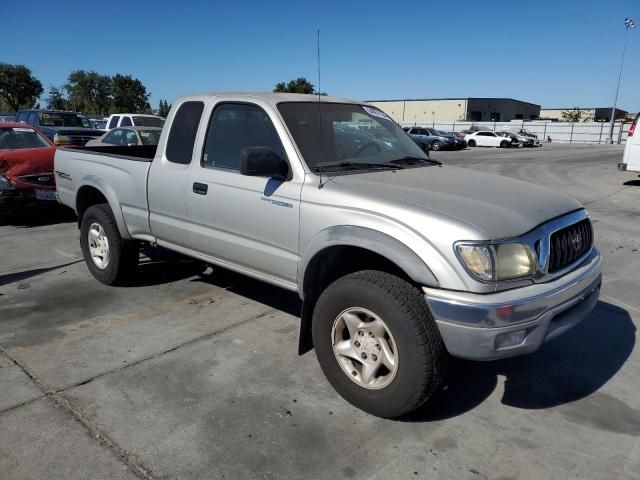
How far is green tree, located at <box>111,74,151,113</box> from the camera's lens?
66.2 meters

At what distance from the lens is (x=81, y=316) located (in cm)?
448

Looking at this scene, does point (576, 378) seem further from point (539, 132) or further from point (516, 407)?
point (539, 132)

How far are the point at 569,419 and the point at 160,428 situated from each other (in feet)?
7.79

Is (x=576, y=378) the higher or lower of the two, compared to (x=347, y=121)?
lower

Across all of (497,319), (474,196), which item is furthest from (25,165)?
(497,319)

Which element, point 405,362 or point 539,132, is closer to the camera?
point 405,362

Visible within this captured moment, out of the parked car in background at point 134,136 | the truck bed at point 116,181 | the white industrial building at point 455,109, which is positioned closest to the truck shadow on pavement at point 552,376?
the truck bed at point 116,181

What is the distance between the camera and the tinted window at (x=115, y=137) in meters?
12.7

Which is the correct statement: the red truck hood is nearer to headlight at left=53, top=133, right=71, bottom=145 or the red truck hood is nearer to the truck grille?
headlight at left=53, top=133, right=71, bottom=145

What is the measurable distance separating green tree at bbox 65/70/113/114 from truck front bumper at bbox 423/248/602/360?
7612cm

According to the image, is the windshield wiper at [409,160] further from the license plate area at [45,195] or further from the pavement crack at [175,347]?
the license plate area at [45,195]

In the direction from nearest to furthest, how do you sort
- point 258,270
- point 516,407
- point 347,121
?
point 516,407 < point 258,270 < point 347,121

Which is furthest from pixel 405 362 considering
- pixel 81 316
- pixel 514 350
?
pixel 81 316

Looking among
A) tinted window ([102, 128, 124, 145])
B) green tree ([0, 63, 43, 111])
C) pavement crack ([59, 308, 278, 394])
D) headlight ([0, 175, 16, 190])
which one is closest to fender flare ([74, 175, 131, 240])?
pavement crack ([59, 308, 278, 394])
